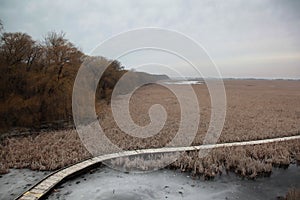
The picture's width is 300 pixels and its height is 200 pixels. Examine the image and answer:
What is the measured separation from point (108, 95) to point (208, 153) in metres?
26.1

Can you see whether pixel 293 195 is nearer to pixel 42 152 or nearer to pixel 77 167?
pixel 77 167

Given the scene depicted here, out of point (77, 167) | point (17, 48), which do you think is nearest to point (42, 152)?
point (77, 167)

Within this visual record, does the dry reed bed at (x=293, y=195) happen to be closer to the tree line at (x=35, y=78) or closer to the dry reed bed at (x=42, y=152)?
the dry reed bed at (x=42, y=152)

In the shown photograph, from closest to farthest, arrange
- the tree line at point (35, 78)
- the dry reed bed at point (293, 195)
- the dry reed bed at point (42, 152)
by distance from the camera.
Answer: the dry reed bed at point (293, 195)
the dry reed bed at point (42, 152)
the tree line at point (35, 78)

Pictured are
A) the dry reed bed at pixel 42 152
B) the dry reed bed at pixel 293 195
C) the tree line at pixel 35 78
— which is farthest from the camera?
the tree line at pixel 35 78

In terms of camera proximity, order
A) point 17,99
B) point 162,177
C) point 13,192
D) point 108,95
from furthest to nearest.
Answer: point 108,95 → point 17,99 → point 162,177 → point 13,192

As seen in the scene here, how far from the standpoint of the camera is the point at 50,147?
479 inches

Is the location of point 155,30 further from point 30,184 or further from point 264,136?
point 30,184

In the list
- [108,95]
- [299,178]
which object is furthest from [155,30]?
[108,95]

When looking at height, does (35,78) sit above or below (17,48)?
below

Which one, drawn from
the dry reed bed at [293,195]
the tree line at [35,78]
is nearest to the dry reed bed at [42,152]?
the tree line at [35,78]

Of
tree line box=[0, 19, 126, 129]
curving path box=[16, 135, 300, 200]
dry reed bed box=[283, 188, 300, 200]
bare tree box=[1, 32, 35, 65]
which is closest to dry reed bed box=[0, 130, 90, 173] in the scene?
curving path box=[16, 135, 300, 200]

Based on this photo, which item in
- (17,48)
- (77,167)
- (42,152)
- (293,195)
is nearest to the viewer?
(293,195)

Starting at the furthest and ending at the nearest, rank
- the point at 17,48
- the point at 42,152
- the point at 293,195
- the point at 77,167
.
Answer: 1. the point at 17,48
2. the point at 42,152
3. the point at 77,167
4. the point at 293,195
